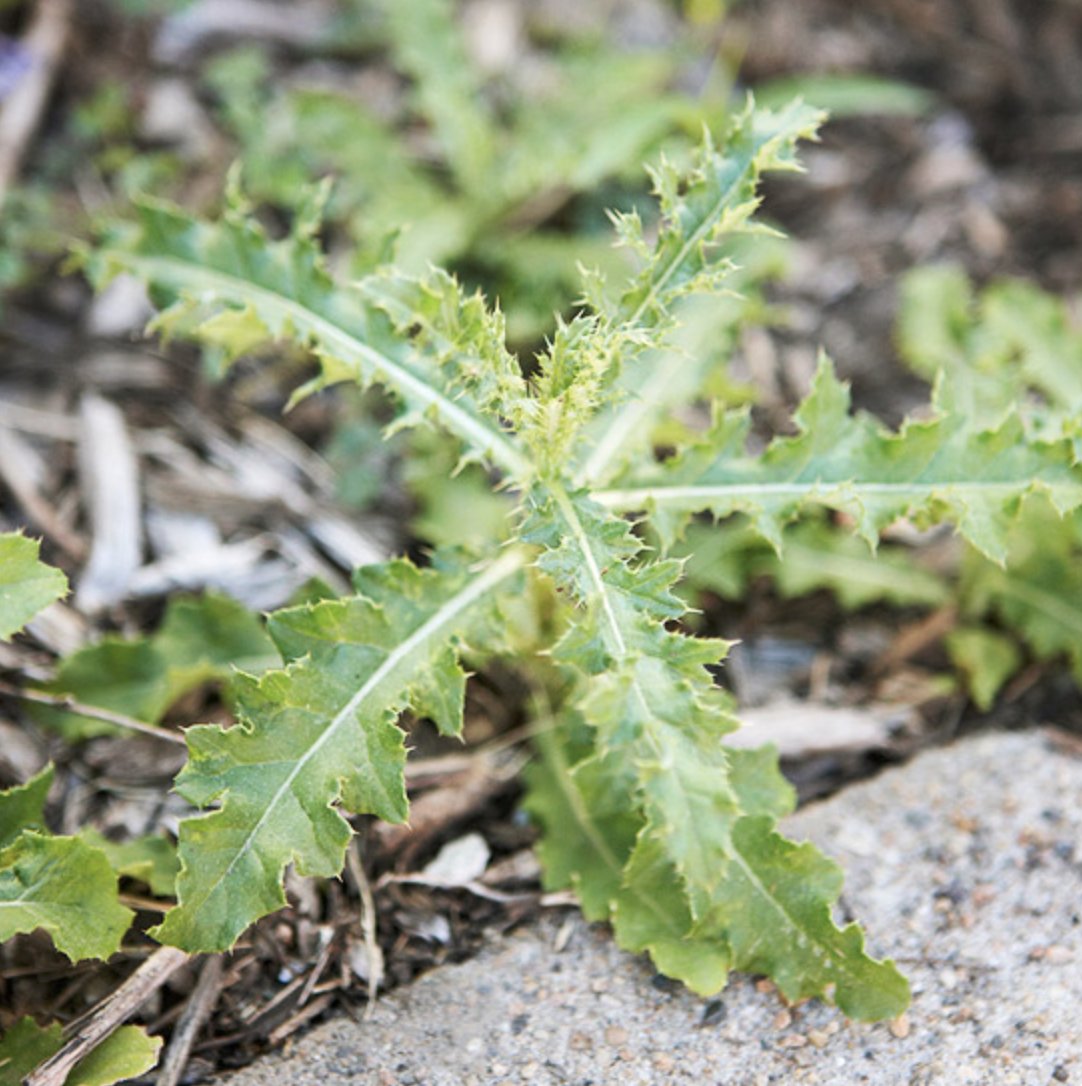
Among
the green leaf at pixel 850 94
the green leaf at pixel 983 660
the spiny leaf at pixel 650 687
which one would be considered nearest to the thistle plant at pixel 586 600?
the spiny leaf at pixel 650 687

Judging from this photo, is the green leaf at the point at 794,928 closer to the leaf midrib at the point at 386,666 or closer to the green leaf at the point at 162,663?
the leaf midrib at the point at 386,666

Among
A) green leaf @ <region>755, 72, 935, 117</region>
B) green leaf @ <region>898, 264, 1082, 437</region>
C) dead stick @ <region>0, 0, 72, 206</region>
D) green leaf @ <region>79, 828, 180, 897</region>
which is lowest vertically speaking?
green leaf @ <region>79, 828, 180, 897</region>

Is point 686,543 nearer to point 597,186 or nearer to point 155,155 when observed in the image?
point 597,186

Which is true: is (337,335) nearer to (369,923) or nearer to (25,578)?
(25,578)

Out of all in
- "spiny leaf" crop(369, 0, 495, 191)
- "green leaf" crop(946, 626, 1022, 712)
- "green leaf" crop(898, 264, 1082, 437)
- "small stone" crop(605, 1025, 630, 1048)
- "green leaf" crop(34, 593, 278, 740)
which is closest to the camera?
"small stone" crop(605, 1025, 630, 1048)

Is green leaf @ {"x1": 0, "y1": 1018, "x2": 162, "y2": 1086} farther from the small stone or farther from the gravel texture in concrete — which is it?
the small stone

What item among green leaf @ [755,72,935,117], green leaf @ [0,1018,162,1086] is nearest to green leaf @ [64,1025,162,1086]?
green leaf @ [0,1018,162,1086]
